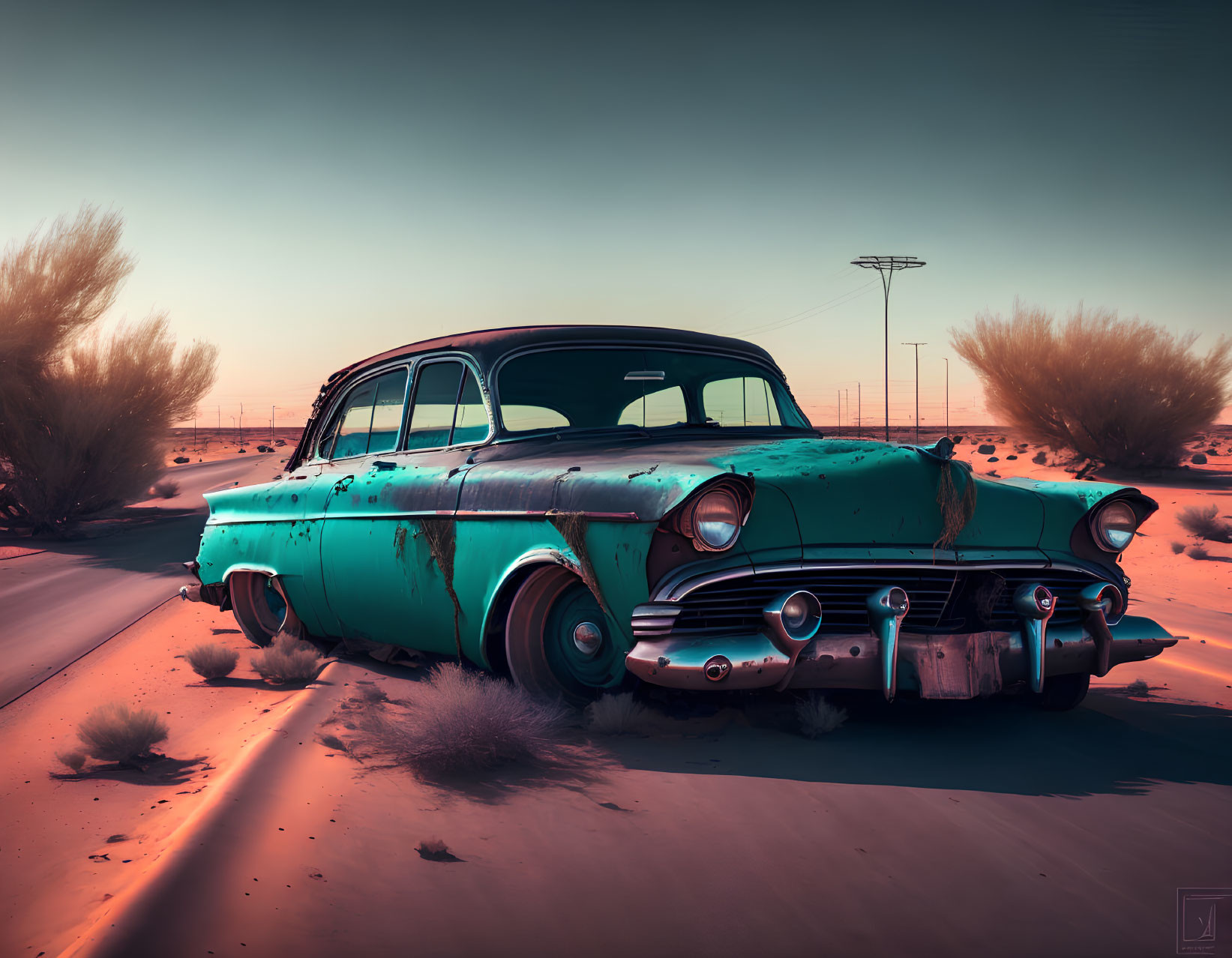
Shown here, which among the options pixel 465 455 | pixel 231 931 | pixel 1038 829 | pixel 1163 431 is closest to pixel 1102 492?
pixel 1038 829

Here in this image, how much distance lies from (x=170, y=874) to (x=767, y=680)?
1833 mm

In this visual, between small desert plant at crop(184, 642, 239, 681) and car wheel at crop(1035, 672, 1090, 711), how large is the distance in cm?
421

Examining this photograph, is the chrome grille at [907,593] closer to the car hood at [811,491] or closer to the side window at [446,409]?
the car hood at [811,491]

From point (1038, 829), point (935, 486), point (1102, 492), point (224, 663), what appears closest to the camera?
point (1038, 829)

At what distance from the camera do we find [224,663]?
5.10 meters

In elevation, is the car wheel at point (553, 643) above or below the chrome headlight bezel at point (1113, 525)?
below

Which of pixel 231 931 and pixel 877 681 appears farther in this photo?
pixel 877 681

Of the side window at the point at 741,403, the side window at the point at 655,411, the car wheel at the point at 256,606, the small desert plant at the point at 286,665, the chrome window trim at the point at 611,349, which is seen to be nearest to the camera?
the chrome window trim at the point at 611,349

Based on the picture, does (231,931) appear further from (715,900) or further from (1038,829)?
(1038,829)

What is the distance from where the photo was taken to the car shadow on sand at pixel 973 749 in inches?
121

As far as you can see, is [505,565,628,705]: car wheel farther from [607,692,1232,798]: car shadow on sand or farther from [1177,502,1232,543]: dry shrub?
[1177,502,1232,543]: dry shrub

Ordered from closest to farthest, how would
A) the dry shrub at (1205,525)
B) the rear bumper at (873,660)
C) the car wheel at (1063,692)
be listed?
the rear bumper at (873,660), the car wheel at (1063,692), the dry shrub at (1205,525)

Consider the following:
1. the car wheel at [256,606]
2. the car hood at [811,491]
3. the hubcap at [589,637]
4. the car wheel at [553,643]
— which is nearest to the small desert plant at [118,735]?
the car wheel at [553,643]

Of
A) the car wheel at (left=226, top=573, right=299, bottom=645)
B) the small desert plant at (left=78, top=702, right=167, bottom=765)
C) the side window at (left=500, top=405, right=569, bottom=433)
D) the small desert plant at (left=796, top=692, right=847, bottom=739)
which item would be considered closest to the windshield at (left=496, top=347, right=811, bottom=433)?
the side window at (left=500, top=405, right=569, bottom=433)
